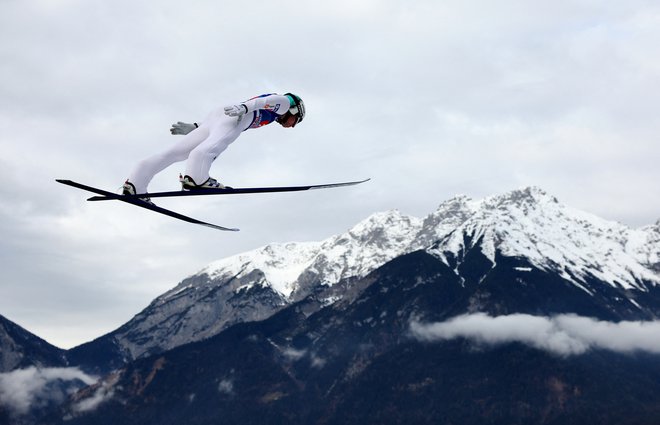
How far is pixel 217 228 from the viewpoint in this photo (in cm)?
2364

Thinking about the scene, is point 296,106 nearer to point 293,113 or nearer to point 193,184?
point 293,113

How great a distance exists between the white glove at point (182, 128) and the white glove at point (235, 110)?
1426mm

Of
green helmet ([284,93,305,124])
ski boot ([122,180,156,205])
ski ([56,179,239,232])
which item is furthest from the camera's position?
green helmet ([284,93,305,124])

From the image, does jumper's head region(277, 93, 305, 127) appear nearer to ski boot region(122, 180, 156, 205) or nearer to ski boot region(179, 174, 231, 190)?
ski boot region(179, 174, 231, 190)

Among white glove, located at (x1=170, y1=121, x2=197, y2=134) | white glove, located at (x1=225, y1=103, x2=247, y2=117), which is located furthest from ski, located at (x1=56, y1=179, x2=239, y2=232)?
white glove, located at (x1=225, y1=103, x2=247, y2=117)

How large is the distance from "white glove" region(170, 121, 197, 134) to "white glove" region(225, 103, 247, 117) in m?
1.43

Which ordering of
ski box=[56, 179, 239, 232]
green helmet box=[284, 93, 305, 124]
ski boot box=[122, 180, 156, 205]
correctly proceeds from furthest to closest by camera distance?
green helmet box=[284, 93, 305, 124] → ski boot box=[122, 180, 156, 205] → ski box=[56, 179, 239, 232]

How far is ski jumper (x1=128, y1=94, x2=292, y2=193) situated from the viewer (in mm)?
20766

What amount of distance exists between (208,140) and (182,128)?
42.5 inches

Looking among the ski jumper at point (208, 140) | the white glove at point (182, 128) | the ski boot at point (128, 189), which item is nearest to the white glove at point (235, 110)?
the ski jumper at point (208, 140)

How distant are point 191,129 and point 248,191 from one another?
2138 millimetres

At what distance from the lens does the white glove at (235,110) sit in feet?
67.6

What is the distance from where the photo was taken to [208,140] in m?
21.0

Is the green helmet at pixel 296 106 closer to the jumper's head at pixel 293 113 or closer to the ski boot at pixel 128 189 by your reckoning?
the jumper's head at pixel 293 113
